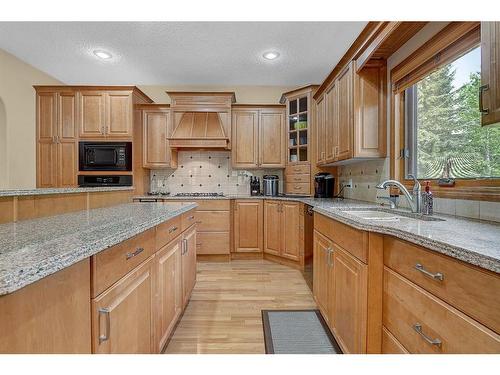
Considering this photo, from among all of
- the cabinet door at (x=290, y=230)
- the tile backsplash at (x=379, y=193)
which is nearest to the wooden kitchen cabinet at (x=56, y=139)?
the cabinet door at (x=290, y=230)

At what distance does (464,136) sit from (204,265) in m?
2.96

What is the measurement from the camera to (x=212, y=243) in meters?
3.57

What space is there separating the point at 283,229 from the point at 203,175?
1.64 metres

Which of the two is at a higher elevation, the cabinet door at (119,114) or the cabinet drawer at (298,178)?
the cabinet door at (119,114)

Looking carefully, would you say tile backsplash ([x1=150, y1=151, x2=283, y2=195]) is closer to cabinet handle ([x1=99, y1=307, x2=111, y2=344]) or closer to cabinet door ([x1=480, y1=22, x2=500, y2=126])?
cabinet door ([x1=480, y1=22, x2=500, y2=126])

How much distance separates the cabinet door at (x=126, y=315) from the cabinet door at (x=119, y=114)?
2.92 meters

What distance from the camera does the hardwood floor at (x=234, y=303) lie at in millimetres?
1733

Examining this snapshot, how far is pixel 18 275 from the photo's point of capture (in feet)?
1.81

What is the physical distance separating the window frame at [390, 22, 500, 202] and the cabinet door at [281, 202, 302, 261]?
4.23 feet

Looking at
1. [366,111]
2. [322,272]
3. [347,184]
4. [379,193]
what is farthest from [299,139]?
[322,272]

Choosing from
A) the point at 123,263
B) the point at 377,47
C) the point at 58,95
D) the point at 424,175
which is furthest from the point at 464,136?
the point at 58,95

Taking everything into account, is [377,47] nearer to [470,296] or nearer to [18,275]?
[470,296]

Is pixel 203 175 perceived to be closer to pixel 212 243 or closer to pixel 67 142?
pixel 212 243

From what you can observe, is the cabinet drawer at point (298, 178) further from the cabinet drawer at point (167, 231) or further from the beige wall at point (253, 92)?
the cabinet drawer at point (167, 231)
